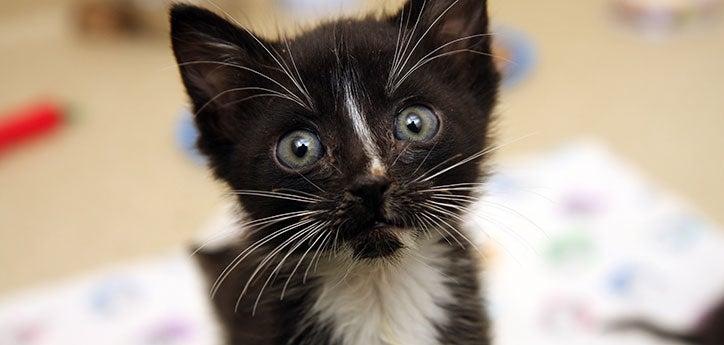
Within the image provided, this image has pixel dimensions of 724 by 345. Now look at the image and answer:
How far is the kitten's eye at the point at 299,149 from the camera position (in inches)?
33.0

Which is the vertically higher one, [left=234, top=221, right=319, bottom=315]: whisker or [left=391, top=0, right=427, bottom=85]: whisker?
[left=391, top=0, right=427, bottom=85]: whisker

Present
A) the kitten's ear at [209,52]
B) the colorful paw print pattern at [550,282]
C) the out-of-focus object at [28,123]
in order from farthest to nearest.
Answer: the out-of-focus object at [28,123] → the colorful paw print pattern at [550,282] → the kitten's ear at [209,52]

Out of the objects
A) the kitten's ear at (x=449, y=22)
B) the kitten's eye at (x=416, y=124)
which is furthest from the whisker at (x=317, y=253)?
the kitten's ear at (x=449, y=22)

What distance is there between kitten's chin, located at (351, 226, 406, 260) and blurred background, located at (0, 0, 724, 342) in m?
0.90

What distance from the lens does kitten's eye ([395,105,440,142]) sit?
33.3 inches

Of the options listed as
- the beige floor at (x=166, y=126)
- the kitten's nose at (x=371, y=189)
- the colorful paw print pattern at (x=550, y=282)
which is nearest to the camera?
the kitten's nose at (x=371, y=189)

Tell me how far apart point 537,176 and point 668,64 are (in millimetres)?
632

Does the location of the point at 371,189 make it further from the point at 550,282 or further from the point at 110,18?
the point at 110,18

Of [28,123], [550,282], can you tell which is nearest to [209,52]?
[550,282]

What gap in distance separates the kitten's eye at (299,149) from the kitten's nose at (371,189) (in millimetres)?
75

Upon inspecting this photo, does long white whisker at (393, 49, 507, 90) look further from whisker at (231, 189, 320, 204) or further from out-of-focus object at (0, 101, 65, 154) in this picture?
out-of-focus object at (0, 101, 65, 154)

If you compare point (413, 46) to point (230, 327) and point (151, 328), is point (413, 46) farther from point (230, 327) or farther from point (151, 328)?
point (151, 328)

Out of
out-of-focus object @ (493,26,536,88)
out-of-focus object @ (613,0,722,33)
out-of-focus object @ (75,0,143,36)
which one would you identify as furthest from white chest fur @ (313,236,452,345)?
out-of-focus object @ (75,0,143,36)

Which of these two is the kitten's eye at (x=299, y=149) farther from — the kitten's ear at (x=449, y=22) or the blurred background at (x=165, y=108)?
the blurred background at (x=165, y=108)
